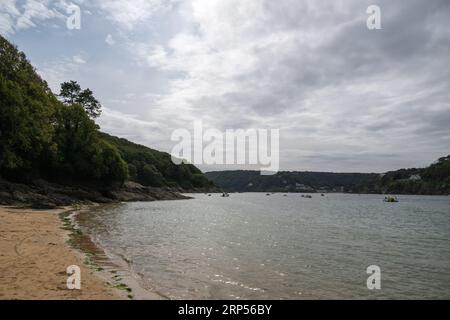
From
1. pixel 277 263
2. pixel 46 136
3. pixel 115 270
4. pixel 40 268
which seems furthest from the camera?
pixel 46 136

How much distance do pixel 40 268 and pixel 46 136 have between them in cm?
5074

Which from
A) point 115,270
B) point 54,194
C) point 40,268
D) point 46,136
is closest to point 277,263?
point 115,270

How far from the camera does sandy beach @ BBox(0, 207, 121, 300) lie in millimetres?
13930

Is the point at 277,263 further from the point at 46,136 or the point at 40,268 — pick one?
the point at 46,136

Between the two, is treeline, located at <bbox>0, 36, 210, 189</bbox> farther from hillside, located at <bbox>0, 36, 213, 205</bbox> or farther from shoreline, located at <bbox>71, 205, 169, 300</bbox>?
shoreline, located at <bbox>71, 205, 169, 300</bbox>

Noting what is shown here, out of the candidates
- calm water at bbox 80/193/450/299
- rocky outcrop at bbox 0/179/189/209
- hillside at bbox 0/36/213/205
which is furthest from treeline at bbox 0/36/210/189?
calm water at bbox 80/193/450/299

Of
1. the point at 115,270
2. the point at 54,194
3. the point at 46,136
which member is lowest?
the point at 115,270

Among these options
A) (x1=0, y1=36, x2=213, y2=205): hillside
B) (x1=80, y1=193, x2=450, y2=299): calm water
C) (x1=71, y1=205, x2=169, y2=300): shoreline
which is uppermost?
(x1=0, y1=36, x2=213, y2=205): hillside

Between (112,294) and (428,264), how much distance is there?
2146 centimetres

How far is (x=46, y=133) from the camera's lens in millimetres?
62969
